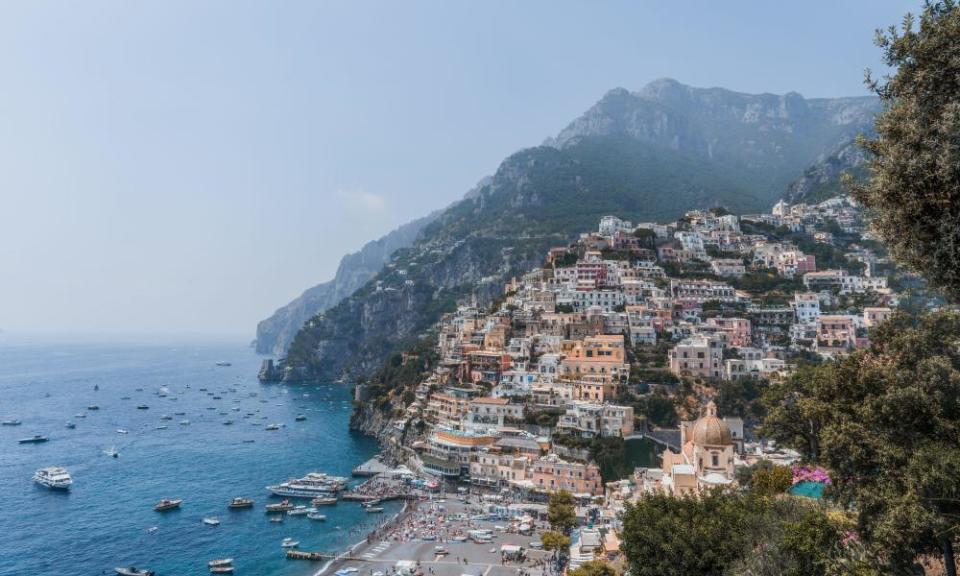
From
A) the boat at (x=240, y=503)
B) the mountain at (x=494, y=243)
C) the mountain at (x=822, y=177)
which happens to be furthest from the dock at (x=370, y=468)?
the mountain at (x=822, y=177)

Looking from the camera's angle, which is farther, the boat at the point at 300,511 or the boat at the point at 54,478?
the boat at the point at 54,478

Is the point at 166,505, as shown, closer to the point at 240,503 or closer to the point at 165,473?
the point at 240,503

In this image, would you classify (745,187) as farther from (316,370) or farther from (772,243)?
(316,370)

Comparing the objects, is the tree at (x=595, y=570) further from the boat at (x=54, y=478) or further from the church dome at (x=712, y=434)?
the boat at (x=54, y=478)

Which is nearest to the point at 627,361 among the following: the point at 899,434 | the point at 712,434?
the point at 712,434

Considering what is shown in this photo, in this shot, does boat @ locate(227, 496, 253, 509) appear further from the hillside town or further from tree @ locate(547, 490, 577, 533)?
tree @ locate(547, 490, 577, 533)
